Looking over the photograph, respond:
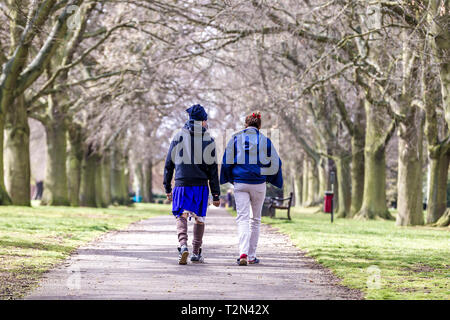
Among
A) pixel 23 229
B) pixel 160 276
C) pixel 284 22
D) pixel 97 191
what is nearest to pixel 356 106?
pixel 284 22

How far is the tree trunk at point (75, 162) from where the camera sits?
34.3 metres

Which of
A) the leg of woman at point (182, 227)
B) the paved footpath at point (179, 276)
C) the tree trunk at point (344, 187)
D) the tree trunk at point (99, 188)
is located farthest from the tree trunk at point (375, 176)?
the leg of woman at point (182, 227)

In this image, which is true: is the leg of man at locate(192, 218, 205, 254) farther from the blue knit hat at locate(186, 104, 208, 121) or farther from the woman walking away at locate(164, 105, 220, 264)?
the blue knit hat at locate(186, 104, 208, 121)

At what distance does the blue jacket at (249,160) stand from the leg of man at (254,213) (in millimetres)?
100

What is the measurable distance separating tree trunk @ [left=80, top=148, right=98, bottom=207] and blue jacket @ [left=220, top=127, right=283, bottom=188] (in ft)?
86.1

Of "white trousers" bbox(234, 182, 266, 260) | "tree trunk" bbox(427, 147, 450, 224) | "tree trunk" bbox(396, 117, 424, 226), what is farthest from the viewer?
"tree trunk" bbox(427, 147, 450, 224)

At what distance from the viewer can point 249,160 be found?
404 inches

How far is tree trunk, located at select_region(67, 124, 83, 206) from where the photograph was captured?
34.3m

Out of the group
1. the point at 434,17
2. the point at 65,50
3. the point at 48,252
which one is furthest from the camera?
the point at 65,50

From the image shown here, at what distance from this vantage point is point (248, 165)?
10.3 m

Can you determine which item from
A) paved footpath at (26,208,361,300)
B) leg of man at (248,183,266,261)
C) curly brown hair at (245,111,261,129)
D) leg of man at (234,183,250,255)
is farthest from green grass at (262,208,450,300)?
curly brown hair at (245,111,261,129)

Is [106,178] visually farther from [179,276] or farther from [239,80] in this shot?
[179,276]
